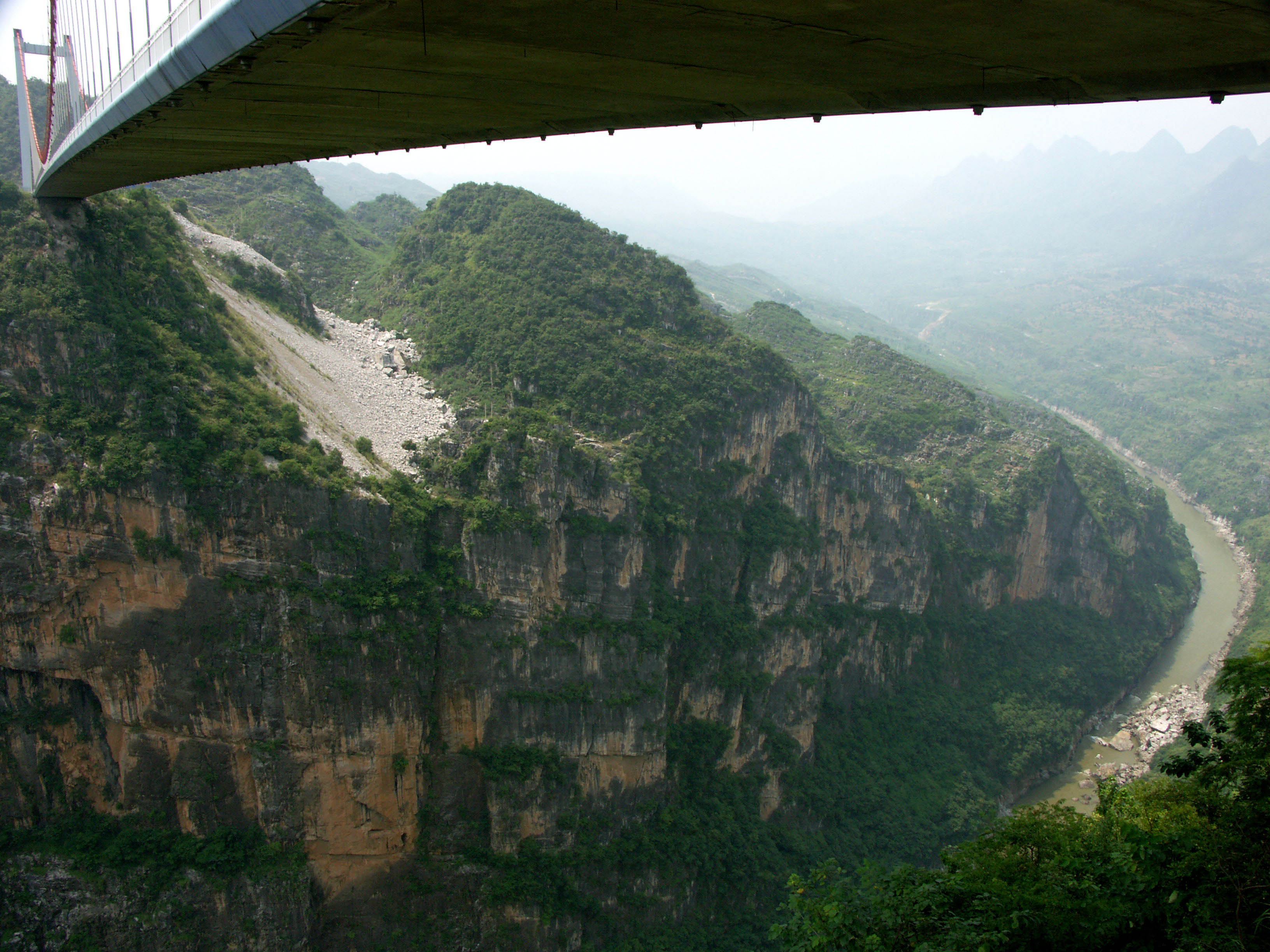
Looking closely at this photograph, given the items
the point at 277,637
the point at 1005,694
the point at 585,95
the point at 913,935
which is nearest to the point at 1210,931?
the point at 913,935

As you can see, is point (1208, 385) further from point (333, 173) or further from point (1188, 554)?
point (333, 173)

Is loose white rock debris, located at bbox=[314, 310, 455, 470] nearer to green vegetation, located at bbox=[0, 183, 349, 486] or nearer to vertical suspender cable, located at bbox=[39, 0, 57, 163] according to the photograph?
green vegetation, located at bbox=[0, 183, 349, 486]

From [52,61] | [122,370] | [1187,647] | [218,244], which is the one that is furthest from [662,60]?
[1187,647]

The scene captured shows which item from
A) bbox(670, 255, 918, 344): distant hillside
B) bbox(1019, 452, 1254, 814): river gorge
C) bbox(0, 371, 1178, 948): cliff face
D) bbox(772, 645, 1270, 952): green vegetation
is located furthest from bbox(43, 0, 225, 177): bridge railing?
bbox(670, 255, 918, 344): distant hillside

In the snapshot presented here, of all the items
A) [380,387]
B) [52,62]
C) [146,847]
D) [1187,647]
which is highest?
[52,62]

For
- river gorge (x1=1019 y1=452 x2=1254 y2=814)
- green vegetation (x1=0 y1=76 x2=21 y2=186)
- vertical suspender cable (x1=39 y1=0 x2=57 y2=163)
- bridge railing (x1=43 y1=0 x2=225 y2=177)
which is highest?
green vegetation (x1=0 y1=76 x2=21 y2=186)

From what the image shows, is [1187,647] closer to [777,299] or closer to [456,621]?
[456,621]
